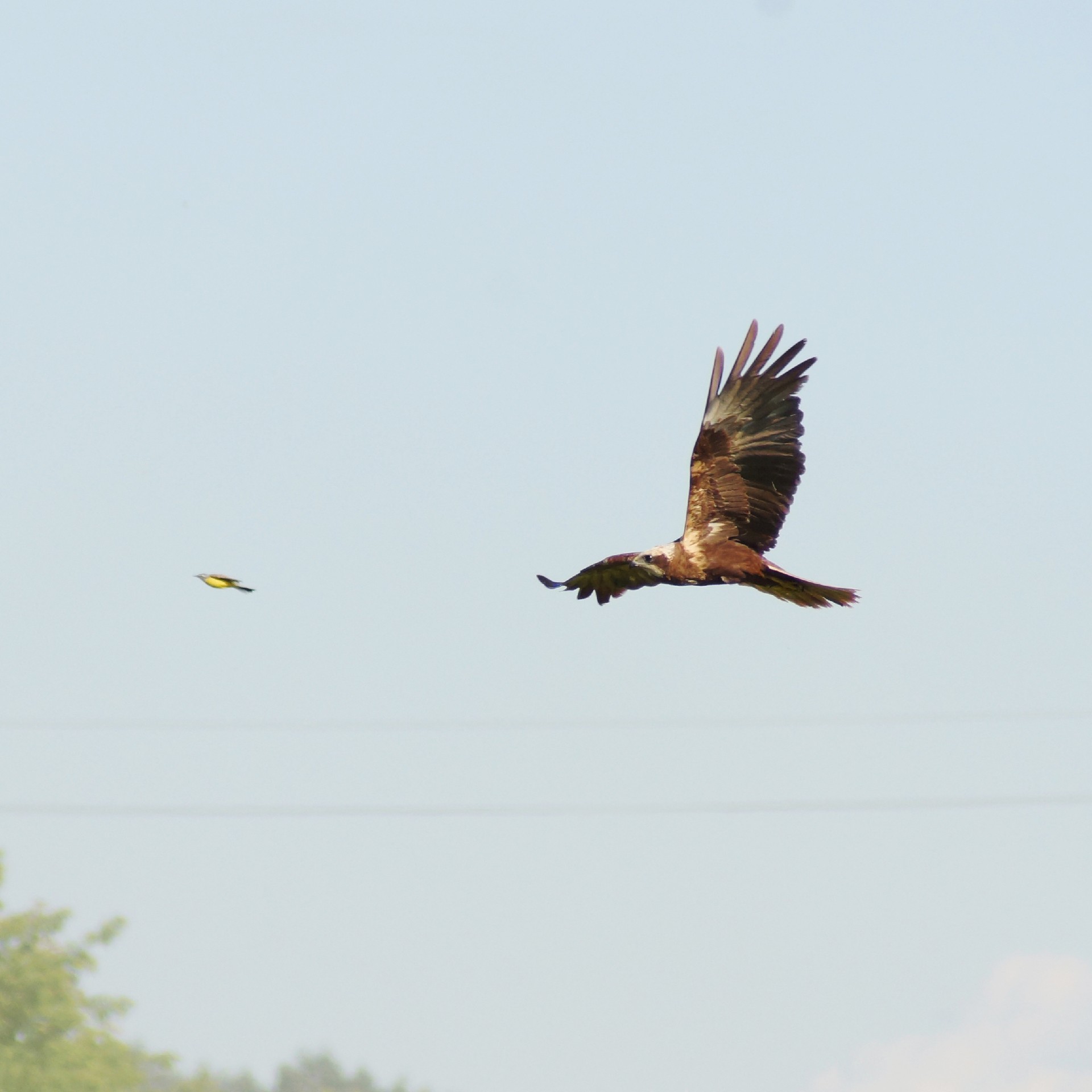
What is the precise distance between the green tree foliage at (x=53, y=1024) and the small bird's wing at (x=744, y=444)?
48.9 meters

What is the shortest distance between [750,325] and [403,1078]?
107m

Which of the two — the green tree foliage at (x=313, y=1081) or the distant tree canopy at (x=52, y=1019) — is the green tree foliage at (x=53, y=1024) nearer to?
the distant tree canopy at (x=52, y=1019)

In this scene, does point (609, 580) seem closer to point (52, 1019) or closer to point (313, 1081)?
point (52, 1019)

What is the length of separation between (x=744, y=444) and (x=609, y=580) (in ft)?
6.13

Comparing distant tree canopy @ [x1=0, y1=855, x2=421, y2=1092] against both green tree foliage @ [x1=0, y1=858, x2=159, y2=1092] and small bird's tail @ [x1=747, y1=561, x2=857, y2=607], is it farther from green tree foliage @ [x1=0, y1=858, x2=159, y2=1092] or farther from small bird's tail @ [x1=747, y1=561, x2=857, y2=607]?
small bird's tail @ [x1=747, y1=561, x2=857, y2=607]

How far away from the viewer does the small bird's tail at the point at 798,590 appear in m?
14.1

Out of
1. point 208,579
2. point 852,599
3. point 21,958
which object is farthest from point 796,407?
point 21,958

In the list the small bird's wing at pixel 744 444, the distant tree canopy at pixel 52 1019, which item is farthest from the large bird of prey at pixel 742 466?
the distant tree canopy at pixel 52 1019

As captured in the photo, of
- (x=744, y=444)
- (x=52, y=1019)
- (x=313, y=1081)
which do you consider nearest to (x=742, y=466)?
(x=744, y=444)

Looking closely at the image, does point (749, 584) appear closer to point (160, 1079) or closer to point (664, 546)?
point (664, 546)

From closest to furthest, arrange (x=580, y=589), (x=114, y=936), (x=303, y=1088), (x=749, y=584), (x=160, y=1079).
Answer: (x=749, y=584) < (x=580, y=589) < (x=114, y=936) < (x=160, y=1079) < (x=303, y=1088)

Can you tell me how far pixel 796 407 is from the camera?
14.8 m

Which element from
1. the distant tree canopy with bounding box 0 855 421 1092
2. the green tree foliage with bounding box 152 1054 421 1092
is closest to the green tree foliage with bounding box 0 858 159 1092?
the distant tree canopy with bounding box 0 855 421 1092

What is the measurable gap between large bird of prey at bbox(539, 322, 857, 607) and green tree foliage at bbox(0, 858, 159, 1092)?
4882 centimetres
